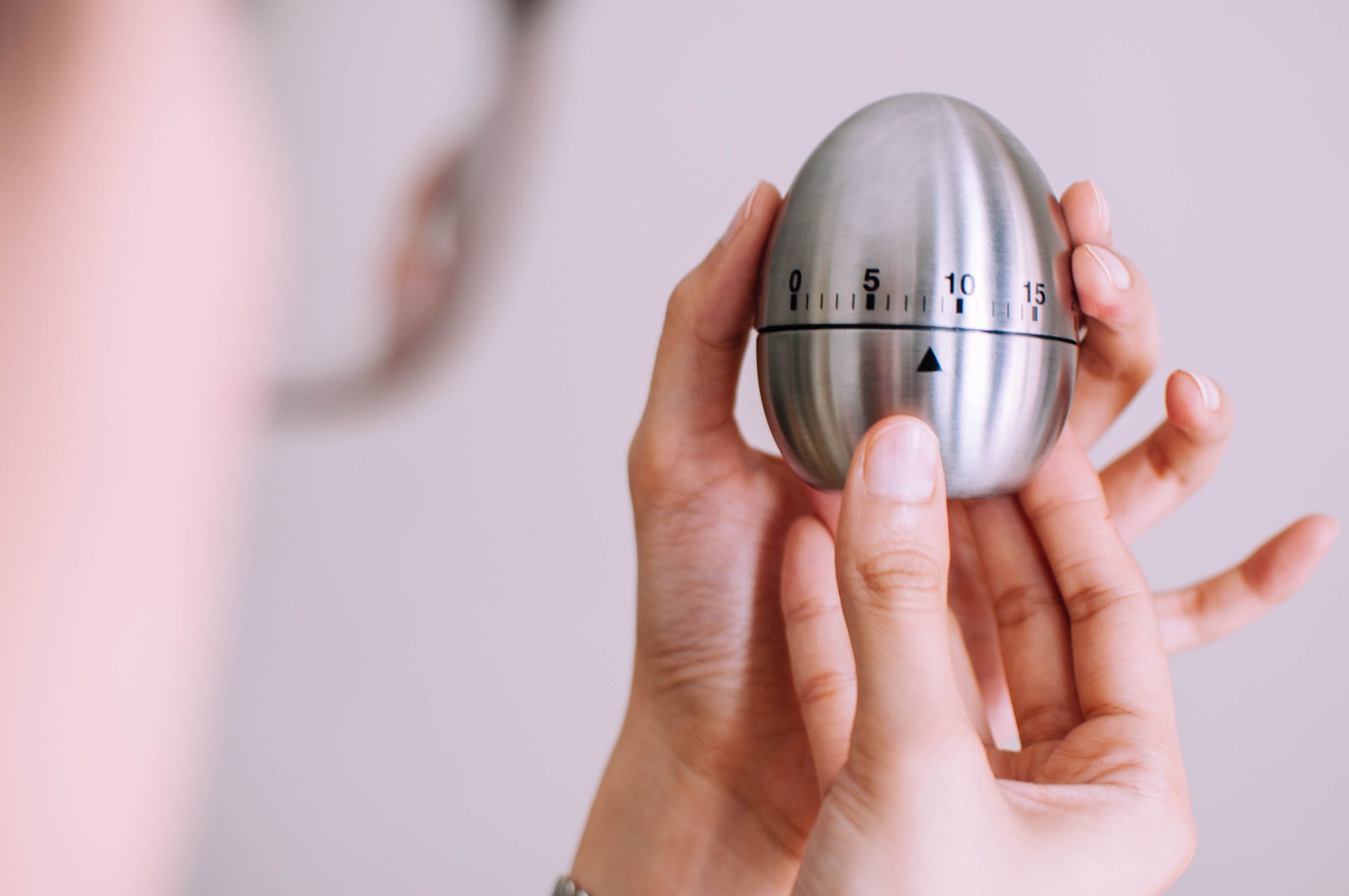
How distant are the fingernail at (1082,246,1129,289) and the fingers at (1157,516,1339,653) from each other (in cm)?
37

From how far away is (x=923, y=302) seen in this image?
2.14 ft

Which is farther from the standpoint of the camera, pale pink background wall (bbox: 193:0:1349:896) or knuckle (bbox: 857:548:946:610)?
pale pink background wall (bbox: 193:0:1349:896)

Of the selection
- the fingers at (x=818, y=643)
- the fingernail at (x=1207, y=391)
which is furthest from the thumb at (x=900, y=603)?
the fingernail at (x=1207, y=391)

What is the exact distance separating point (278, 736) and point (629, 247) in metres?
0.88

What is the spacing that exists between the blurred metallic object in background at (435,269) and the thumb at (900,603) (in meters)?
0.88

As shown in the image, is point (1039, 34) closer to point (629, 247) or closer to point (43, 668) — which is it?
point (629, 247)

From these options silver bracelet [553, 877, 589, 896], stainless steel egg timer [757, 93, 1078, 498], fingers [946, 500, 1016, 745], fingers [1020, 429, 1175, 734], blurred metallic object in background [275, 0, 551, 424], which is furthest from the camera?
blurred metallic object in background [275, 0, 551, 424]

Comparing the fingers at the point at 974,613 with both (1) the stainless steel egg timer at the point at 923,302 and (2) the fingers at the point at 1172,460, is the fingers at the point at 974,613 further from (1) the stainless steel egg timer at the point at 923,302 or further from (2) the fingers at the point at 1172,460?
(1) the stainless steel egg timer at the point at 923,302

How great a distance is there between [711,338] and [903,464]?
0.33 meters

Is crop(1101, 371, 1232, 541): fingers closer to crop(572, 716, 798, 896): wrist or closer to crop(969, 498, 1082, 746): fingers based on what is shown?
crop(969, 498, 1082, 746): fingers

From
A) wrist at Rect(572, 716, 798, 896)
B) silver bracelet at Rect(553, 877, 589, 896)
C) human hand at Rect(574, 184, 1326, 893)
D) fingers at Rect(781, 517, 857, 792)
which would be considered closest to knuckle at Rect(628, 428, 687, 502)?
human hand at Rect(574, 184, 1326, 893)

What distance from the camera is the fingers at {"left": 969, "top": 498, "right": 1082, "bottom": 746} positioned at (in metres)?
0.86

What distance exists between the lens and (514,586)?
136 cm

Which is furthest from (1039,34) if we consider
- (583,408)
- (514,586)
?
(514,586)
